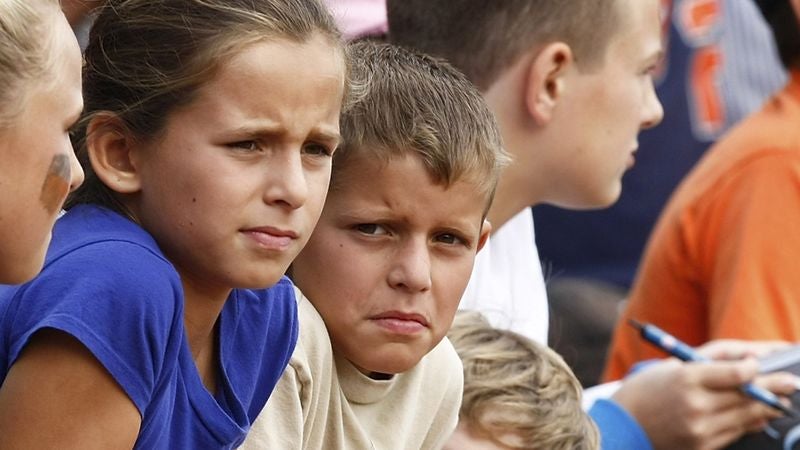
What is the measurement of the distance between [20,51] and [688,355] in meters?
1.89

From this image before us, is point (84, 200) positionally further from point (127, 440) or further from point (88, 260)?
point (127, 440)

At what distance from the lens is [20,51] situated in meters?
1.60

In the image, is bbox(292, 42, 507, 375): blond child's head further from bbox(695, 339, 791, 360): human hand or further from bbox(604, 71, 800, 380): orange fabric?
bbox(604, 71, 800, 380): orange fabric

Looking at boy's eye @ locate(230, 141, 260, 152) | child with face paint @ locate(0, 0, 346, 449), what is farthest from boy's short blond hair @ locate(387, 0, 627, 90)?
boy's eye @ locate(230, 141, 260, 152)

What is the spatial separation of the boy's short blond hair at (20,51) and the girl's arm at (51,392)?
0.82ft

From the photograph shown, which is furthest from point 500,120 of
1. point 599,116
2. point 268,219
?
point 268,219

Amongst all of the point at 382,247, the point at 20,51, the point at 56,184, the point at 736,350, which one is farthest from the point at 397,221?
the point at 736,350

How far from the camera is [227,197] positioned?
1824 millimetres

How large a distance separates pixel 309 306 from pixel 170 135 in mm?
429

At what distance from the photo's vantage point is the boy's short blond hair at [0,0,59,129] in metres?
1.59

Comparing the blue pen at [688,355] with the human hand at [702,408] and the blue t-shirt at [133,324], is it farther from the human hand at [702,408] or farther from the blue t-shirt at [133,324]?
the blue t-shirt at [133,324]

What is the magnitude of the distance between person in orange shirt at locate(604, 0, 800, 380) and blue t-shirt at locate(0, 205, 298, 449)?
1851mm

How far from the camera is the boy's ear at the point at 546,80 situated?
3.06 meters

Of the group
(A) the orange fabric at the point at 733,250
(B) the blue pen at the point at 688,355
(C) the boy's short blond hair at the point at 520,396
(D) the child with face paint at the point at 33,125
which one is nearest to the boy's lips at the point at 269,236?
(D) the child with face paint at the point at 33,125
